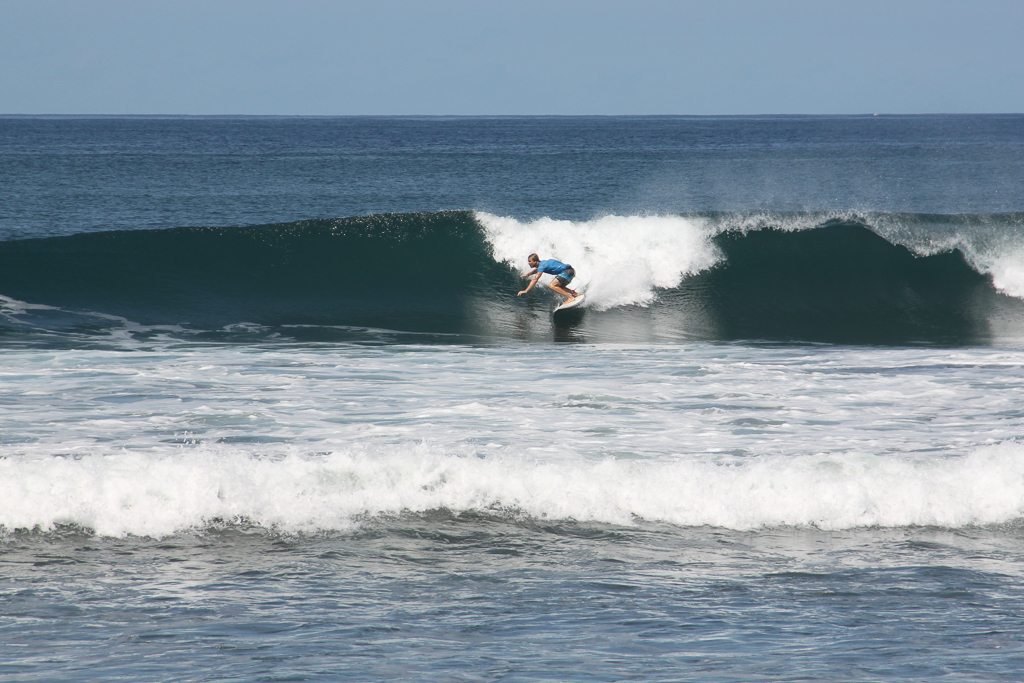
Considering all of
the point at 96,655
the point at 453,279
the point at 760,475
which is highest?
the point at 453,279

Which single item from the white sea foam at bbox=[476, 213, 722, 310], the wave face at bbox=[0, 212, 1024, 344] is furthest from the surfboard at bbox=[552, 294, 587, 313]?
the white sea foam at bbox=[476, 213, 722, 310]

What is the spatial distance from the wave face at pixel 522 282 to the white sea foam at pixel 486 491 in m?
6.18

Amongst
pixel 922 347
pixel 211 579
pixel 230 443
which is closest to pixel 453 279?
pixel 922 347

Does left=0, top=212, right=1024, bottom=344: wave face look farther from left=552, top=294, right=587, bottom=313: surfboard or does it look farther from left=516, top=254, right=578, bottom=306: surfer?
left=516, top=254, right=578, bottom=306: surfer

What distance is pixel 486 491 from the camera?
6.09 m

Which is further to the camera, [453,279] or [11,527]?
[453,279]

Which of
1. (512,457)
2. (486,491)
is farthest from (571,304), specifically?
(486,491)

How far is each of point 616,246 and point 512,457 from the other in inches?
439

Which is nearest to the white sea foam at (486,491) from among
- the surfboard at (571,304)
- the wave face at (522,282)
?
the wave face at (522,282)

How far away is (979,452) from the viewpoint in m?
6.52

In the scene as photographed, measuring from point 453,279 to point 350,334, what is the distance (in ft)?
13.2

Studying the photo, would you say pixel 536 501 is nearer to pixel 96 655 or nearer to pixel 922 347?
pixel 96 655

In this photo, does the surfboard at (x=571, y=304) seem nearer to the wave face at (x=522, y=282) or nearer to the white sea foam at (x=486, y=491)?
the wave face at (x=522, y=282)

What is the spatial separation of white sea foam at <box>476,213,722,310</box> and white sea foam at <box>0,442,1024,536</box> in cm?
950
